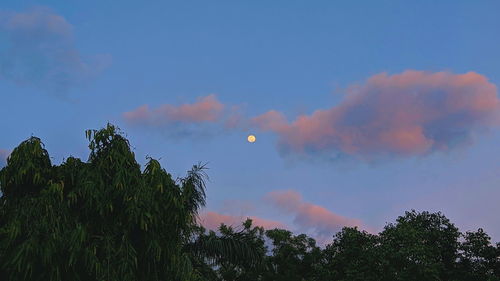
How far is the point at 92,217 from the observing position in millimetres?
14727

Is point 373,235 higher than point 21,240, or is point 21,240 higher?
point 373,235

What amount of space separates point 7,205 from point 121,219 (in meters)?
2.90

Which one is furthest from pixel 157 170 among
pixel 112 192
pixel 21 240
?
pixel 21 240

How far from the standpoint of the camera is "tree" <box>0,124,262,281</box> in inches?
542

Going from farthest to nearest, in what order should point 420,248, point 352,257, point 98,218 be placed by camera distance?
point 352,257 < point 420,248 < point 98,218

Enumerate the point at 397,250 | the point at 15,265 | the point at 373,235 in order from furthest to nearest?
the point at 373,235
the point at 397,250
the point at 15,265

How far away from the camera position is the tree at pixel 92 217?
45.2ft

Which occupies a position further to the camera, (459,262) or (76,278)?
(459,262)

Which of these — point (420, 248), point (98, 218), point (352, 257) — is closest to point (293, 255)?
point (352, 257)

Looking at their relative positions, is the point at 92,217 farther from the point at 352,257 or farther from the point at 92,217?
the point at 352,257

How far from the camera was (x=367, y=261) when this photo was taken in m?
36.3

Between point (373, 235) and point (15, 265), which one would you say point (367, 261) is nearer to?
point (373, 235)

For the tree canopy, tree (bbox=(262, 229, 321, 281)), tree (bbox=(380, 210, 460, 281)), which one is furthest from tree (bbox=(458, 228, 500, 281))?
the tree canopy

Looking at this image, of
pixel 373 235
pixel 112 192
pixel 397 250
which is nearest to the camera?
pixel 112 192
